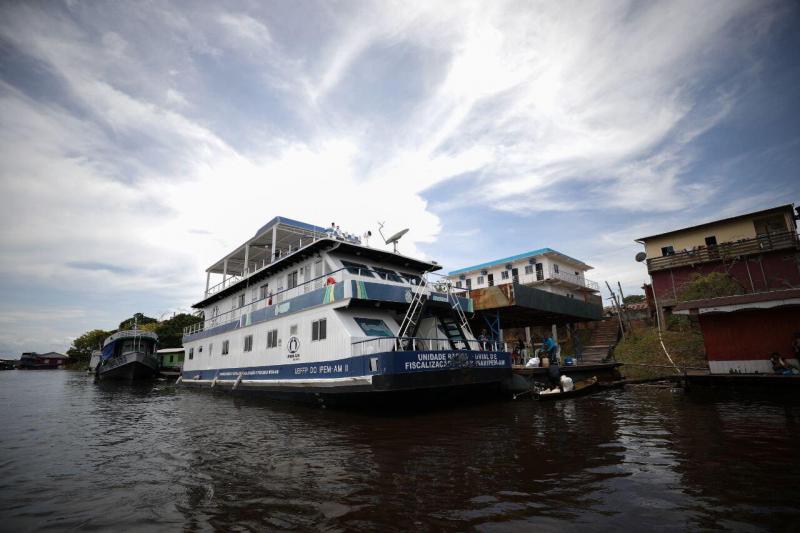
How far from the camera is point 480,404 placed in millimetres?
13922

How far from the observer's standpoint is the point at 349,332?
1261 centimetres

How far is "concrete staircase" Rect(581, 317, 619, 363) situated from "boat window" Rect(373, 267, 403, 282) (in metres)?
15.3

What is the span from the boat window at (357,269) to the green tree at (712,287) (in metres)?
21.6

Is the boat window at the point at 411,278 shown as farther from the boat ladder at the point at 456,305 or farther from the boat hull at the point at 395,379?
the boat hull at the point at 395,379

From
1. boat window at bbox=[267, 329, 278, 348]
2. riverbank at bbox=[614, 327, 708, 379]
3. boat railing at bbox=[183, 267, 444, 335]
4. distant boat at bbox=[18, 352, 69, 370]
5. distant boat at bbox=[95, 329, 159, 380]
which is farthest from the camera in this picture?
distant boat at bbox=[18, 352, 69, 370]

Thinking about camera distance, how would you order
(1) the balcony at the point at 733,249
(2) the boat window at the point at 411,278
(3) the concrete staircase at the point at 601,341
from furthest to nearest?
(3) the concrete staircase at the point at 601,341, (1) the balcony at the point at 733,249, (2) the boat window at the point at 411,278

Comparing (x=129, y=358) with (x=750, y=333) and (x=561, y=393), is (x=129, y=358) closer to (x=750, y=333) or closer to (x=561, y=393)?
(x=561, y=393)

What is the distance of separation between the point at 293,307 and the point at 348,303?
3472 millimetres

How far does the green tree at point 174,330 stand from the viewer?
54.8 m

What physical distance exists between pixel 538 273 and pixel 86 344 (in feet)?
292

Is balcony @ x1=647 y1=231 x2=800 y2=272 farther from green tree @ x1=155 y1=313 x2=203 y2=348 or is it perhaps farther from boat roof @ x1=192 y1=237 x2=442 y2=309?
green tree @ x1=155 y1=313 x2=203 y2=348

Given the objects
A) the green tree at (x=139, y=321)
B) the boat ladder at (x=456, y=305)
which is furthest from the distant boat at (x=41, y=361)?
the boat ladder at (x=456, y=305)

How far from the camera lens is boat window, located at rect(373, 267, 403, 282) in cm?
1588

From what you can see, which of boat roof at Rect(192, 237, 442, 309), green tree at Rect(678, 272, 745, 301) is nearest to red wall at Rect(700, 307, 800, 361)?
green tree at Rect(678, 272, 745, 301)
